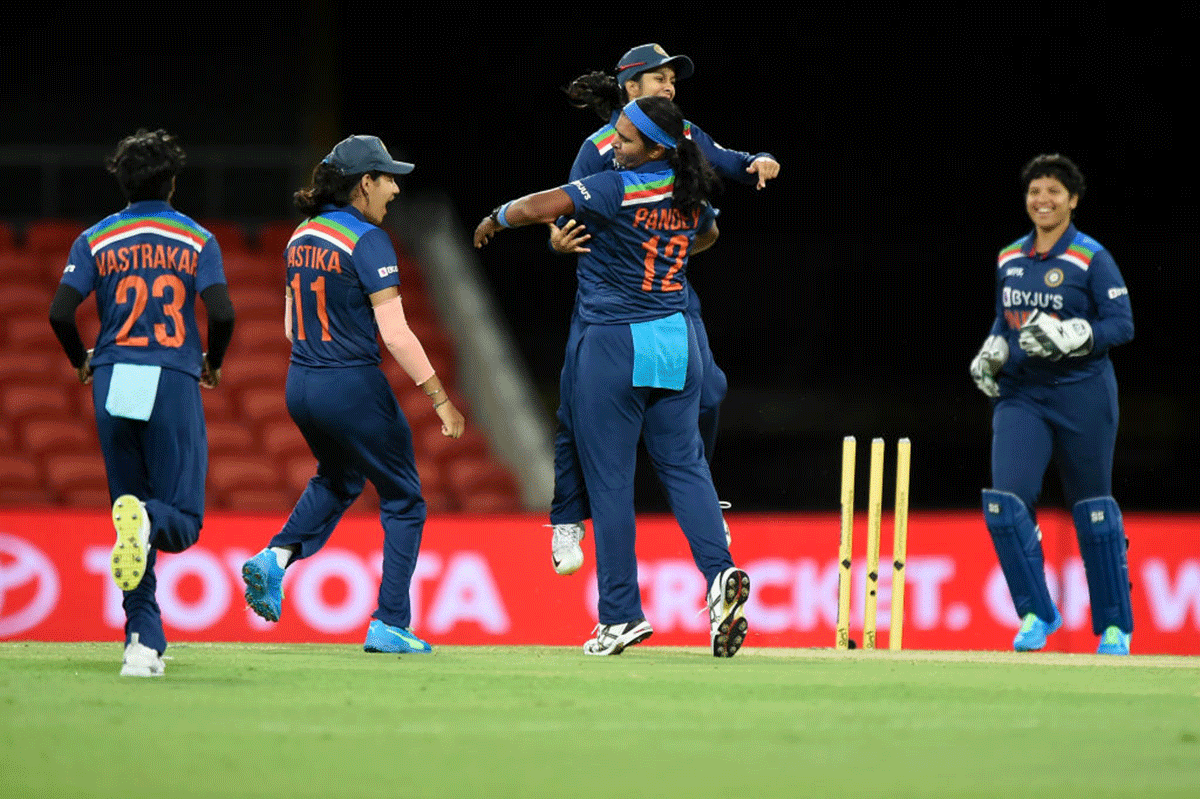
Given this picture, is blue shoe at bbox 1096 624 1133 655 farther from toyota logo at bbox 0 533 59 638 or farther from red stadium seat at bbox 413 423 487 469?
red stadium seat at bbox 413 423 487 469

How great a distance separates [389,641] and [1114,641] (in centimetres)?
299

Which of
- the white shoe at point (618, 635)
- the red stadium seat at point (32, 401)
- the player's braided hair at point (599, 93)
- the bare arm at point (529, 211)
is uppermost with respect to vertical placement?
the player's braided hair at point (599, 93)

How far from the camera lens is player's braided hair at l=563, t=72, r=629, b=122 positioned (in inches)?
281

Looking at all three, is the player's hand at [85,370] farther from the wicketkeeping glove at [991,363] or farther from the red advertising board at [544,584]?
the red advertising board at [544,584]

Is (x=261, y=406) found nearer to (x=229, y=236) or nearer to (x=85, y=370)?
(x=229, y=236)

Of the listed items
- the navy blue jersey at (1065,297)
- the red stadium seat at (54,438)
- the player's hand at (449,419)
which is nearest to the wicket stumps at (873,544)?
the navy blue jersey at (1065,297)

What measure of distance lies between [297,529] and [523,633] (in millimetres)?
3258

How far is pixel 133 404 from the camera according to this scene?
5492 mm

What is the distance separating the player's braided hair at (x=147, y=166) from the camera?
5.65 metres

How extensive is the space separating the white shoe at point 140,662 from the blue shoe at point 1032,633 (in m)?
3.64

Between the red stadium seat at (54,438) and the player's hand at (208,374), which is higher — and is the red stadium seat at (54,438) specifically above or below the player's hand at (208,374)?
below

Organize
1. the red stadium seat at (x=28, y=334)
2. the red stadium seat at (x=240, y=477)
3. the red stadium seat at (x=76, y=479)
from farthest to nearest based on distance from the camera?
the red stadium seat at (x=28, y=334) → the red stadium seat at (x=240, y=477) → the red stadium seat at (x=76, y=479)

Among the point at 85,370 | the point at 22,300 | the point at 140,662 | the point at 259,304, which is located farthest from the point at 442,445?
the point at 140,662

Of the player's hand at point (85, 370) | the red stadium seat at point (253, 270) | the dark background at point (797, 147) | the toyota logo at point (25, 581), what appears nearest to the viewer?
the player's hand at point (85, 370)
